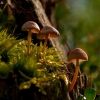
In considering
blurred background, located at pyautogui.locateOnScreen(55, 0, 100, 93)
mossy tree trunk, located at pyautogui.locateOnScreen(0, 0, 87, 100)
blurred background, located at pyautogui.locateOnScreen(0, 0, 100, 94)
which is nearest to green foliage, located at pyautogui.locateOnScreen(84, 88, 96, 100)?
mossy tree trunk, located at pyautogui.locateOnScreen(0, 0, 87, 100)

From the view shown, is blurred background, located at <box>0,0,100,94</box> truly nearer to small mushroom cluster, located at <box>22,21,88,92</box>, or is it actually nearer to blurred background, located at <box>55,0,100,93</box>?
blurred background, located at <box>55,0,100,93</box>

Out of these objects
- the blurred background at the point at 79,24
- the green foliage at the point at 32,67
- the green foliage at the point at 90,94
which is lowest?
the green foliage at the point at 90,94

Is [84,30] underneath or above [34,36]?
above

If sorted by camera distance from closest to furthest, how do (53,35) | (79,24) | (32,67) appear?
(32,67) < (53,35) < (79,24)

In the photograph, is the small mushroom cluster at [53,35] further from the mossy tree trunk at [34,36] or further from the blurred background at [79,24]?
the blurred background at [79,24]

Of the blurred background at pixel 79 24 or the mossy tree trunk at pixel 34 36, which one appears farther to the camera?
the blurred background at pixel 79 24

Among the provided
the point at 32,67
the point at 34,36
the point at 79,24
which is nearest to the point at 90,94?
the point at 32,67

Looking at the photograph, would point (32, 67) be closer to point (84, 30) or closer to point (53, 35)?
point (53, 35)

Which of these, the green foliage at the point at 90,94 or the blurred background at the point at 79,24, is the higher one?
the blurred background at the point at 79,24

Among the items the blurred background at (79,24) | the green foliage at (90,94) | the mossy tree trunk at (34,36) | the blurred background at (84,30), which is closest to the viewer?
the mossy tree trunk at (34,36)

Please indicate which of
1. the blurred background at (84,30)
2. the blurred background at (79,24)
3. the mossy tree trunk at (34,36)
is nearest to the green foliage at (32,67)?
the mossy tree trunk at (34,36)
